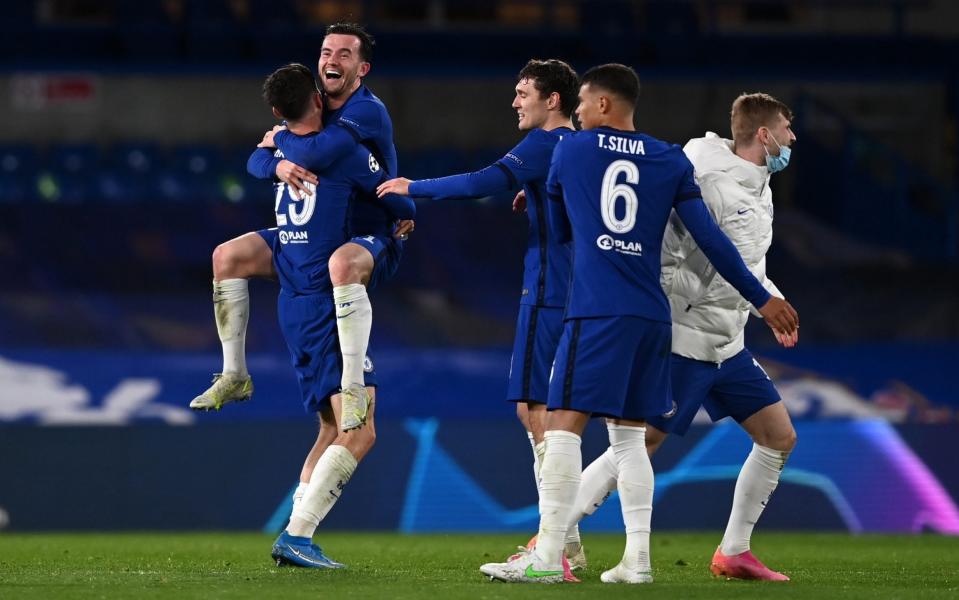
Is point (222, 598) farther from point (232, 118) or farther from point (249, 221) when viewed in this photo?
point (232, 118)

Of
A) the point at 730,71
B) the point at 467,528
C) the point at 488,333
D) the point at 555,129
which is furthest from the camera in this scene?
the point at 730,71

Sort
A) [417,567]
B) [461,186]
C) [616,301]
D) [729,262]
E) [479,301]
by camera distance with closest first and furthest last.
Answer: [616,301], [729,262], [461,186], [417,567], [479,301]

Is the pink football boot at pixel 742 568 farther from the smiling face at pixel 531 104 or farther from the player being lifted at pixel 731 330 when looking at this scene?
the smiling face at pixel 531 104

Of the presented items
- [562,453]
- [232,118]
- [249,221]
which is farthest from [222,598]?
[232,118]

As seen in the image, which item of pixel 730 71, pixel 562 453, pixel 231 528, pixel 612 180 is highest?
pixel 730 71

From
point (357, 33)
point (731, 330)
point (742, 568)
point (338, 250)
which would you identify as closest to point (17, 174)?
point (357, 33)

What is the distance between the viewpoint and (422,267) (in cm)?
1442

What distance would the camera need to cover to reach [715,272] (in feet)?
20.1

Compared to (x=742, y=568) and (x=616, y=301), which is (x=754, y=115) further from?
(x=742, y=568)

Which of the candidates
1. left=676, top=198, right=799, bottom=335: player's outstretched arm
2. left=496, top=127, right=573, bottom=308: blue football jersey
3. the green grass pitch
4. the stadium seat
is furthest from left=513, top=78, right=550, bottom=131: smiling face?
the stadium seat

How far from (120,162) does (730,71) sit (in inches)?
282

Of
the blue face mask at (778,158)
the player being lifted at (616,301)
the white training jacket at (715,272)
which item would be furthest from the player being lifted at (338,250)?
the blue face mask at (778,158)

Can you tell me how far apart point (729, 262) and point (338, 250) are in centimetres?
170

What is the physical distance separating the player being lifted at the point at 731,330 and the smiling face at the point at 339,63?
4.96 feet
